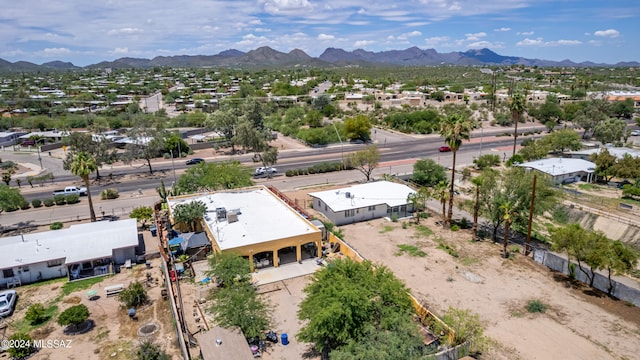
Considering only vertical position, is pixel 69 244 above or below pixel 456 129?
below

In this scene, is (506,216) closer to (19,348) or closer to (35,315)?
(19,348)

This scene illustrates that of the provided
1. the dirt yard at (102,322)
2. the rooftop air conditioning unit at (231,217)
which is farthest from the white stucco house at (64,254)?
the rooftop air conditioning unit at (231,217)

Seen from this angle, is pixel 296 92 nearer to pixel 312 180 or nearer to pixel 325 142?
pixel 325 142

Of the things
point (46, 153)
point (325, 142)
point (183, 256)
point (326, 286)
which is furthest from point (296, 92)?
point (326, 286)

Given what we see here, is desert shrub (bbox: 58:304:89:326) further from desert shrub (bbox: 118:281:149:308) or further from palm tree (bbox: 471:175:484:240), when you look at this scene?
palm tree (bbox: 471:175:484:240)

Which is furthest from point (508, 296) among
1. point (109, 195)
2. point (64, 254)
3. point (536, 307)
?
point (109, 195)

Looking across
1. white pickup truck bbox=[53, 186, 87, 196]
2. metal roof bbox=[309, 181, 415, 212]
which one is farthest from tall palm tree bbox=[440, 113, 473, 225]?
white pickup truck bbox=[53, 186, 87, 196]
